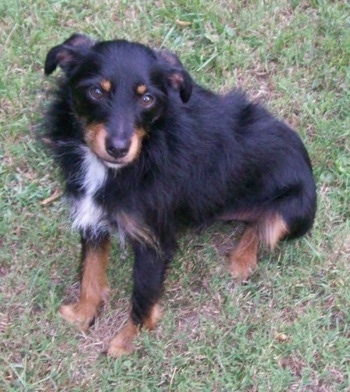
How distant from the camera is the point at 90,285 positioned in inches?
164

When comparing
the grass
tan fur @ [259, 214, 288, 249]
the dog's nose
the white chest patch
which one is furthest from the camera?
tan fur @ [259, 214, 288, 249]

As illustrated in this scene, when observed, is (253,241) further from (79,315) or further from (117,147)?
(117,147)

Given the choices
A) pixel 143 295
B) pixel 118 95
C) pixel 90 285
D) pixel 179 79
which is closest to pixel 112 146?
pixel 118 95

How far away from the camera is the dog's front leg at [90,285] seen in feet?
13.4

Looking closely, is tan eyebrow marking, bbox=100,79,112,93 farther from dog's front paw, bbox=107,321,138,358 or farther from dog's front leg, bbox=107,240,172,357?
dog's front paw, bbox=107,321,138,358

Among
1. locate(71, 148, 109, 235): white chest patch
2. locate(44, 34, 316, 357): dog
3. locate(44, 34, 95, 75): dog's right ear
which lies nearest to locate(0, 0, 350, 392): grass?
locate(44, 34, 316, 357): dog

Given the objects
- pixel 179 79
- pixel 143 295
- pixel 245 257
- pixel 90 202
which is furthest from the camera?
pixel 245 257

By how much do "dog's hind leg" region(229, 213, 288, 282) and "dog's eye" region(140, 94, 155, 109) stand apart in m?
1.28

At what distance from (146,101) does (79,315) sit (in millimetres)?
1449

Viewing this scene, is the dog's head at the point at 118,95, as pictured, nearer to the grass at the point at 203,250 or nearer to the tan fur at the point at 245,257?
the grass at the point at 203,250

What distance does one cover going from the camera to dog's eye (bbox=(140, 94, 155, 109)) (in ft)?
11.0

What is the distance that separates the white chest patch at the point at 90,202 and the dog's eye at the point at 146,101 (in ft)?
1.37

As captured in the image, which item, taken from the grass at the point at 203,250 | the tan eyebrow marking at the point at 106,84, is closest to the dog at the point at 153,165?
the tan eyebrow marking at the point at 106,84

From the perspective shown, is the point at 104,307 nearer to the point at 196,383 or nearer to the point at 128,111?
the point at 196,383
